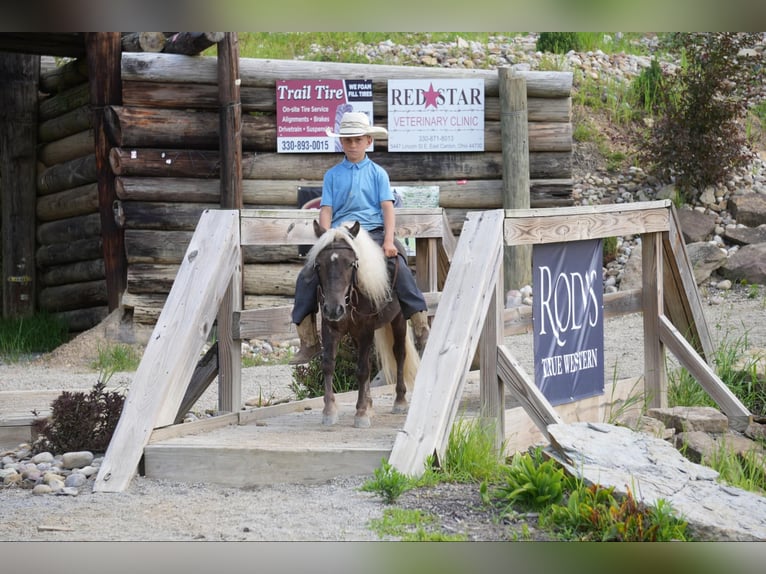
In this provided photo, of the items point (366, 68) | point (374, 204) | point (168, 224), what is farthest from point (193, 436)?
point (366, 68)

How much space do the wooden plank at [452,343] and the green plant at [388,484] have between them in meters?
0.12

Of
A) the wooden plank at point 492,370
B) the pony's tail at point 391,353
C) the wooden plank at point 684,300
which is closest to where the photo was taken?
the wooden plank at point 492,370

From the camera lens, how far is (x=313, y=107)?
1124 cm

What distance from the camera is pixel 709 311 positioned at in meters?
11.6

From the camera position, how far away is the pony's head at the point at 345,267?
545 centimetres

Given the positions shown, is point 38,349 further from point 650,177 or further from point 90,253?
point 650,177

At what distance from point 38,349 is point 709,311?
7.93m

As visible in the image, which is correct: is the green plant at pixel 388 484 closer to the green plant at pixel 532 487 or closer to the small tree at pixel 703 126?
the green plant at pixel 532 487

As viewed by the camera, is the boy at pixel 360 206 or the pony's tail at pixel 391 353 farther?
the pony's tail at pixel 391 353

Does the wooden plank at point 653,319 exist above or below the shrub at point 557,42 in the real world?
below

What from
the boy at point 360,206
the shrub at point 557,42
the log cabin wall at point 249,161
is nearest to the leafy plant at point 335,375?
the boy at point 360,206

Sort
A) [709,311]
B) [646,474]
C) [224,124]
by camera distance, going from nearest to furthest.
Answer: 1. [646,474]
2. [224,124]
3. [709,311]

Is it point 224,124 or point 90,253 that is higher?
point 224,124

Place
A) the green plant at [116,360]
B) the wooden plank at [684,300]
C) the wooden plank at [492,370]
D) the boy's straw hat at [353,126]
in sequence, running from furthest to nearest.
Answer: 1. the green plant at [116,360]
2. the wooden plank at [684,300]
3. the boy's straw hat at [353,126]
4. the wooden plank at [492,370]
